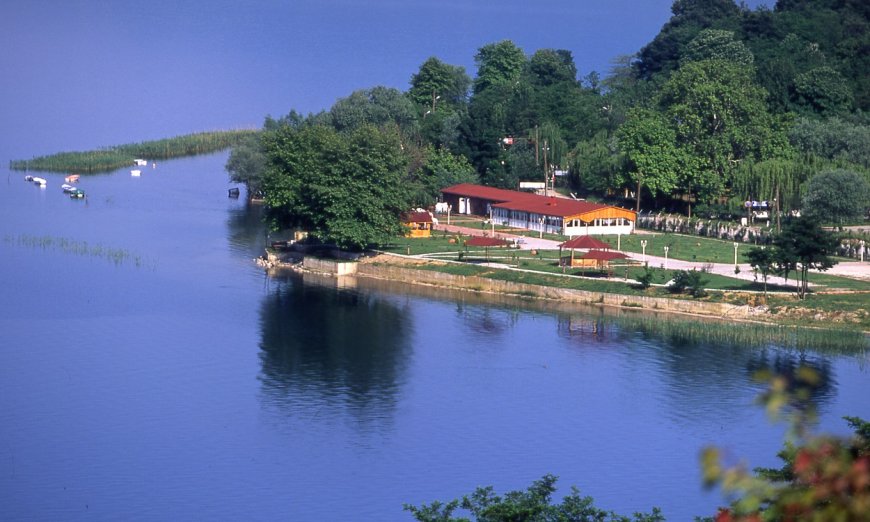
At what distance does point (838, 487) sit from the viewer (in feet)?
25.2

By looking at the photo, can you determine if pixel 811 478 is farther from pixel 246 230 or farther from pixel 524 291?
pixel 246 230

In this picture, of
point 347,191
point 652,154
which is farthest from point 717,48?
point 347,191

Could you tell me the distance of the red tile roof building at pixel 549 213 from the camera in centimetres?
7025

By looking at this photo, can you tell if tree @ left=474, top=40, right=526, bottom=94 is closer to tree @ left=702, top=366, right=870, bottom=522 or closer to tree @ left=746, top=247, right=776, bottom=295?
tree @ left=746, top=247, right=776, bottom=295

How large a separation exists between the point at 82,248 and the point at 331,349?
87.7 feet

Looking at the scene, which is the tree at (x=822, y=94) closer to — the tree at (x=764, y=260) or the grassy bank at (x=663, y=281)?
the grassy bank at (x=663, y=281)

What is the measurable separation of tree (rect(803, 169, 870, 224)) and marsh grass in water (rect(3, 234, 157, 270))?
35.2 meters

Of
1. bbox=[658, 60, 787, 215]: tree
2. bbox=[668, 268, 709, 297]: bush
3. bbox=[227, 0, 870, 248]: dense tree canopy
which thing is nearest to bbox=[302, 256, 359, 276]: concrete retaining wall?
bbox=[227, 0, 870, 248]: dense tree canopy

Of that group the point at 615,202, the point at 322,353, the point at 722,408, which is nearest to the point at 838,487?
the point at 722,408

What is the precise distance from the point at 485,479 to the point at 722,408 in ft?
33.3

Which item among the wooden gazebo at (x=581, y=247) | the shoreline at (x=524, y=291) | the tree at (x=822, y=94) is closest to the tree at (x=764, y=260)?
the shoreline at (x=524, y=291)

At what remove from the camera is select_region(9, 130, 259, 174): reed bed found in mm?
107562

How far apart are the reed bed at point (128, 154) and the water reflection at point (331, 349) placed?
4903 cm

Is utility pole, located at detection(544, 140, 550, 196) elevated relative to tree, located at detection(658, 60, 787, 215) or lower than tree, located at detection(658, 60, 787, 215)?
lower
